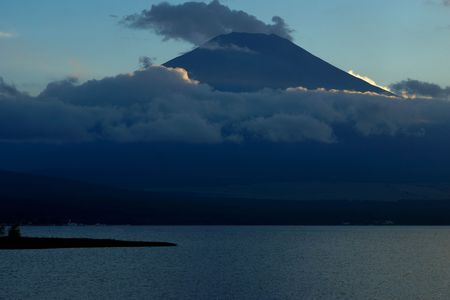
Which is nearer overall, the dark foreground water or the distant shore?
the dark foreground water

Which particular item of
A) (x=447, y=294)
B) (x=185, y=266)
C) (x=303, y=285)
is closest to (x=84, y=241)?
(x=185, y=266)

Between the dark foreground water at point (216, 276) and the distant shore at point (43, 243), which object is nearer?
the dark foreground water at point (216, 276)

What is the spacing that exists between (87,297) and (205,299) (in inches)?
476

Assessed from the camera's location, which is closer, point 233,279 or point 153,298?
point 153,298

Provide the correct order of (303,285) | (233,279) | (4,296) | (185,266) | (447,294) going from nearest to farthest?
(4,296)
(447,294)
(303,285)
(233,279)
(185,266)

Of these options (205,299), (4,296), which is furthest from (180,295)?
(4,296)

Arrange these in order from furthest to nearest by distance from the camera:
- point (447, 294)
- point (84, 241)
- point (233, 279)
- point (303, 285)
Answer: point (84, 241) < point (233, 279) < point (303, 285) < point (447, 294)

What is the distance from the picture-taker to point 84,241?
172 m

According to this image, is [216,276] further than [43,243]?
No

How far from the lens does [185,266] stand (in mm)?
130500

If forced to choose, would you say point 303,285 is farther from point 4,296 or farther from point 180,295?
point 4,296

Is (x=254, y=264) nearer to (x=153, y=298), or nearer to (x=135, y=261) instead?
(x=135, y=261)

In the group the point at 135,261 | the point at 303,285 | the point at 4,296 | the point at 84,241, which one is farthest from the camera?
the point at 84,241

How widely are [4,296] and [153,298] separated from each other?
49.6 feet
